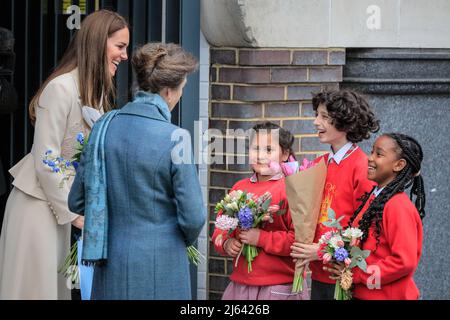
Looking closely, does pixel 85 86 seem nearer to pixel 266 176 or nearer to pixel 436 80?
pixel 266 176

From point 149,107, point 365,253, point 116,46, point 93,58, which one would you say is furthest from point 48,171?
point 365,253

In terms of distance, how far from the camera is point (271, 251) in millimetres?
5527

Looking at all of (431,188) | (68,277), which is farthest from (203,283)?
(431,188)

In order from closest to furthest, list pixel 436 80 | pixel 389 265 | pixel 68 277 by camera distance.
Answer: pixel 389 265
pixel 68 277
pixel 436 80

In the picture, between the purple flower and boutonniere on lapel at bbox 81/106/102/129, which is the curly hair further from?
boutonniere on lapel at bbox 81/106/102/129

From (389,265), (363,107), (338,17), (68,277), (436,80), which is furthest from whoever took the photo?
(436,80)

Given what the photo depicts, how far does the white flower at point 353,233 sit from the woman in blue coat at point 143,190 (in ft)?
2.23

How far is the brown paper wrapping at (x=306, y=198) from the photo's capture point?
5.26 meters

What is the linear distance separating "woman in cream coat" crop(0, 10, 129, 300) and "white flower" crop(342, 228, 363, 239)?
56.5 inches

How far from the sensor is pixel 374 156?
17.0 feet

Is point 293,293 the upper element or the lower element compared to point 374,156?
lower

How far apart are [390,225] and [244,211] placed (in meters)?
0.81

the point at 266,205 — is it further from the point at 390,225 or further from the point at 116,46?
the point at 116,46
